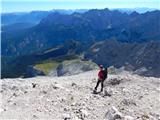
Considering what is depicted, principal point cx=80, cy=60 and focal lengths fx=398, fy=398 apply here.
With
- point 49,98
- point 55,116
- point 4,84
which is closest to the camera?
point 55,116

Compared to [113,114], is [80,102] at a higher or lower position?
lower

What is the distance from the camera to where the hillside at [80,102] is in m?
18.8

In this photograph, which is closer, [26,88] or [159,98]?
[159,98]

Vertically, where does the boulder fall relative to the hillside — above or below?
above

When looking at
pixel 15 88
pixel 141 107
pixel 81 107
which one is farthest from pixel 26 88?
pixel 141 107

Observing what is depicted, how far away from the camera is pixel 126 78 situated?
28547mm

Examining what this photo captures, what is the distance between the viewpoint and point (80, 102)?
21.0 meters

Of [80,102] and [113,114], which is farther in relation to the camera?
[80,102]

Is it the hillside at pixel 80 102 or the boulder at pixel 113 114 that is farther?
the hillside at pixel 80 102

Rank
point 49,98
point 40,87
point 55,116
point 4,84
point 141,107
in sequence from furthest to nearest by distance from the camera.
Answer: point 4,84
point 40,87
point 49,98
point 141,107
point 55,116

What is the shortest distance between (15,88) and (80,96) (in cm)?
522

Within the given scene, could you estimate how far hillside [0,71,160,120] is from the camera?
1878cm

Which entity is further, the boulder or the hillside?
the hillside

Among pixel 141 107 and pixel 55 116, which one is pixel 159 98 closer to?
pixel 141 107
